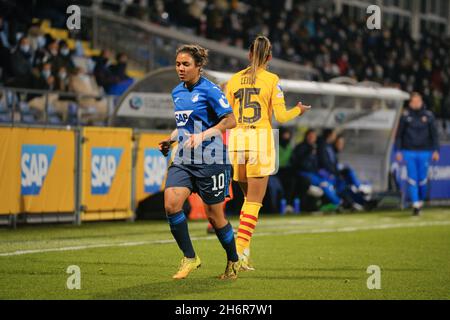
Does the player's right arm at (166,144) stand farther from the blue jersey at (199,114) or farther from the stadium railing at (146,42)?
the stadium railing at (146,42)

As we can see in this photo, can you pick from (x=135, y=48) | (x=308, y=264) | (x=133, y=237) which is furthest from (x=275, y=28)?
(x=308, y=264)

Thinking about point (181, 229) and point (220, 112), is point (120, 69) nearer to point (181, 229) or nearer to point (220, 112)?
point (220, 112)

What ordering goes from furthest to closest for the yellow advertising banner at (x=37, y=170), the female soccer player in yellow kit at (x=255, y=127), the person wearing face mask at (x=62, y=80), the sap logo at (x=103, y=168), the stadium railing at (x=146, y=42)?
the stadium railing at (x=146, y=42), the person wearing face mask at (x=62, y=80), the sap logo at (x=103, y=168), the yellow advertising banner at (x=37, y=170), the female soccer player in yellow kit at (x=255, y=127)

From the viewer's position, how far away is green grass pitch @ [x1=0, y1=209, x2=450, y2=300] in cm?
796

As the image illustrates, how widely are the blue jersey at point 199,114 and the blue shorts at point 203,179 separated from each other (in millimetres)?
64

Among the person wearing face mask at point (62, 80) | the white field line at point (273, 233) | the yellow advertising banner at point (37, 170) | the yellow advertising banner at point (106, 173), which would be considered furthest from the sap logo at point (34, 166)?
the person wearing face mask at point (62, 80)

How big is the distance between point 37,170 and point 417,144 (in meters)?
8.40

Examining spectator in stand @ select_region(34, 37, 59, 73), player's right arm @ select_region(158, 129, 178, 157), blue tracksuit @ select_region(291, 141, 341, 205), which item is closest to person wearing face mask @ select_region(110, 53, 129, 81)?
spectator in stand @ select_region(34, 37, 59, 73)

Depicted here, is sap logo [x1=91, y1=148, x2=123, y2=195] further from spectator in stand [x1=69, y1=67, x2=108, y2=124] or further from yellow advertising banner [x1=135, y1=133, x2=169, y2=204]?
spectator in stand [x1=69, y1=67, x2=108, y2=124]

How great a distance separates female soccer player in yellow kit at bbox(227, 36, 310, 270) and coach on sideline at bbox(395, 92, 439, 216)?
10018mm

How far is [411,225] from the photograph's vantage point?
16.6m

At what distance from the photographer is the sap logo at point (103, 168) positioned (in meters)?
15.6
